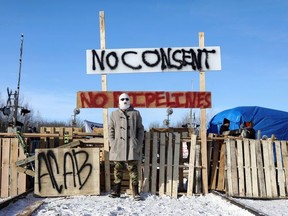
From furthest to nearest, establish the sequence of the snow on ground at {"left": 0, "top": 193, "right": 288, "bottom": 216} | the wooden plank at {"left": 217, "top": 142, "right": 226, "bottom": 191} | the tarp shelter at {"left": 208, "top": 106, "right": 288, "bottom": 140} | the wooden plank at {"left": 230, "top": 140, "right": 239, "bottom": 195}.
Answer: the tarp shelter at {"left": 208, "top": 106, "right": 288, "bottom": 140} → the wooden plank at {"left": 217, "top": 142, "right": 226, "bottom": 191} → the wooden plank at {"left": 230, "top": 140, "right": 239, "bottom": 195} → the snow on ground at {"left": 0, "top": 193, "right": 288, "bottom": 216}

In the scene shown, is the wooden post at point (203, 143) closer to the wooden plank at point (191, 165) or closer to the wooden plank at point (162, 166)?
the wooden plank at point (191, 165)

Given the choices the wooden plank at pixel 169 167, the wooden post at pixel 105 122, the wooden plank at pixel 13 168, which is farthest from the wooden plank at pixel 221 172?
the wooden plank at pixel 13 168

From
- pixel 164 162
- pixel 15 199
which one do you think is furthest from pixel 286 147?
pixel 15 199

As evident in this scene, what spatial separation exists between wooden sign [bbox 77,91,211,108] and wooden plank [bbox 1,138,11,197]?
189 centimetres

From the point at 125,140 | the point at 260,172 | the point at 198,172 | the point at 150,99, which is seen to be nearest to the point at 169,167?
the point at 198,172

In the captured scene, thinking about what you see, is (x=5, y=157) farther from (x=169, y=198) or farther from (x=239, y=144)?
(x=239, y=144)

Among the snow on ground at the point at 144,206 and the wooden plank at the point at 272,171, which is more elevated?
the wooden plank at the point at 272,171

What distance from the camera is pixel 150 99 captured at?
9203 mm

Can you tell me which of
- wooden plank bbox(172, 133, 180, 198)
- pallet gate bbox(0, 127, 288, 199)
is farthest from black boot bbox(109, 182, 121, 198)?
wooden plank bbox(172, 133, 180, 198)

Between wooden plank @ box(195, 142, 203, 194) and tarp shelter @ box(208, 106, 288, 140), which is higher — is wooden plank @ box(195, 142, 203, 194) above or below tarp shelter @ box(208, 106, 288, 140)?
below

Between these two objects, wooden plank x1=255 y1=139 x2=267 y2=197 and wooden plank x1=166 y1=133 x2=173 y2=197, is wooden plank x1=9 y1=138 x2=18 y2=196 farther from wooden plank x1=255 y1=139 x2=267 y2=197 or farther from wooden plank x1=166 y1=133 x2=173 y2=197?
wooden plank x1=255 y1=139 x2=267 y2=197

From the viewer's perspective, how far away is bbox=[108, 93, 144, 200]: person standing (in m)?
8.23

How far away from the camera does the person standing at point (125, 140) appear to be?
324 inches

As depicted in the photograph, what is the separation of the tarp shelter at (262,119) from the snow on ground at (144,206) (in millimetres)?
10243
